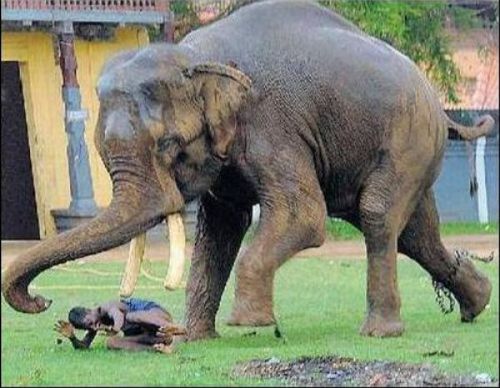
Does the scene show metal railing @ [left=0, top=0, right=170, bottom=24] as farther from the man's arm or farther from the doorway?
the man's arm

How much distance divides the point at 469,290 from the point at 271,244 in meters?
2.56

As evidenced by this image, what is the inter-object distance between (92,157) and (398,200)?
35.9ft

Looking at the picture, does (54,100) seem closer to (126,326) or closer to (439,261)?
(439,261)

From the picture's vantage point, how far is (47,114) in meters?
22.4

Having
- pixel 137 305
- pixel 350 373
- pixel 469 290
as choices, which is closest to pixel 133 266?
pixel 137 305

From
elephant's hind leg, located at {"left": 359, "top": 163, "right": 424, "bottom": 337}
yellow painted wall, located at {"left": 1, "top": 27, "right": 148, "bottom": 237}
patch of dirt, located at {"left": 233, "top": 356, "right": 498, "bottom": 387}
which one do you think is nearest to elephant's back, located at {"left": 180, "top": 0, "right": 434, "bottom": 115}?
elephant's hind leg, located at {"left": 359, "top": 163, "right": 424, "bottom": 337}

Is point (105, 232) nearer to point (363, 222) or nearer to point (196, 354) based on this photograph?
point (196, 354)

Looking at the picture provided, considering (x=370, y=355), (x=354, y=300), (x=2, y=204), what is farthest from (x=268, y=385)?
(x=2, y=204)

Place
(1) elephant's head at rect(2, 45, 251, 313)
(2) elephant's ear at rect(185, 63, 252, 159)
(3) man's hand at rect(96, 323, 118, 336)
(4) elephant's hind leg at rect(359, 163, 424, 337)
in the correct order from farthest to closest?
1. (4) elephant's hind leg at rect(359, 163, 424, 337)
2. (2) elephant's ear at rect(185, 63, 252, 159)
3. (3) man's hand at rect(96, 323, 118, 336)
4. (1) elephant's head at rect(2, 45, 251, 313)

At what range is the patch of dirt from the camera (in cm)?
791

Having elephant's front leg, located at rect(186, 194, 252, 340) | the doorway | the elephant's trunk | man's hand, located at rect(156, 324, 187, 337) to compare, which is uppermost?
the elephant's trunk

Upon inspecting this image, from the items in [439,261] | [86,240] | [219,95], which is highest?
[219,95]

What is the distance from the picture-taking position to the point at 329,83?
10.6 m

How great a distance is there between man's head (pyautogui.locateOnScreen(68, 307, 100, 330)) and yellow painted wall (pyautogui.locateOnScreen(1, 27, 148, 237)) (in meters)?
11.2
